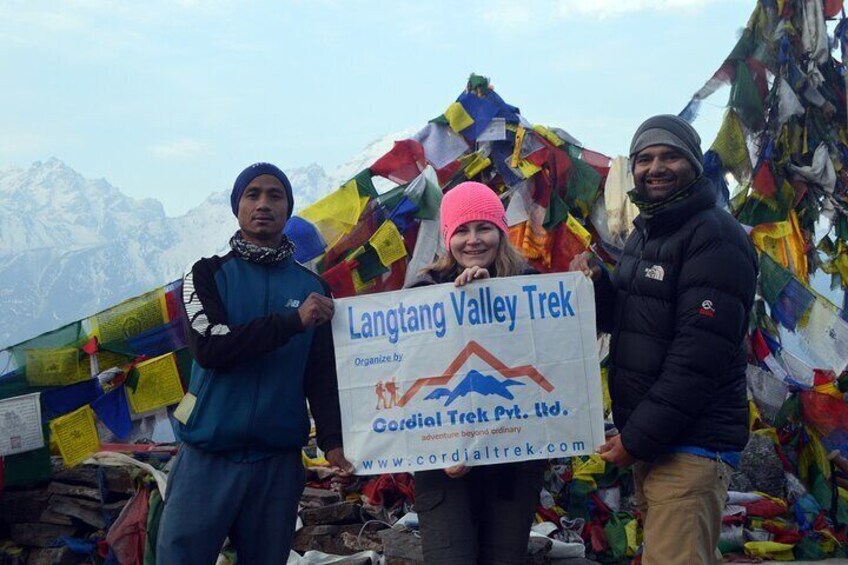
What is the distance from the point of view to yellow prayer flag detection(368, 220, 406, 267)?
6902 millimetres

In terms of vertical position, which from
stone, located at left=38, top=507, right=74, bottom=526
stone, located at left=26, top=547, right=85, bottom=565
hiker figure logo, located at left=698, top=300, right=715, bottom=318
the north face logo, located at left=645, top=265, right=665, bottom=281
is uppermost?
the north face logo, located at left=645, top=265, right=665, bottom=281

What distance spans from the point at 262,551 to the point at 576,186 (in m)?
4.83

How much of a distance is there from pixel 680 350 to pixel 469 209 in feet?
3.43

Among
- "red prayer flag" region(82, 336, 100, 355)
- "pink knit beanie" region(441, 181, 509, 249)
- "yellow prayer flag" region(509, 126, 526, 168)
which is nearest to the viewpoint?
"pink knit beanie" region(441, 181, 509, 249)

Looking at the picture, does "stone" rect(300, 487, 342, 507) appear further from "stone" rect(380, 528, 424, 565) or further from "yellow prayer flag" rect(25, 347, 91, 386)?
"yellow prayer flag" rect(25, 347, 91, 386)

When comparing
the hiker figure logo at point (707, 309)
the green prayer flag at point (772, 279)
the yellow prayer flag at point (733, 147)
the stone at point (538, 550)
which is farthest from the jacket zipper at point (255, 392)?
the yellow prayer flag at point (733, 147)

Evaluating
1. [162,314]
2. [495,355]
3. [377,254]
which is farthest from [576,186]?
[495,355]

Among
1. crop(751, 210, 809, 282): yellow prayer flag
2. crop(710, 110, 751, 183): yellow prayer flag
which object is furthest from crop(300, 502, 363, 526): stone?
crop(710, 110, 751, 183): yellow prayer flag

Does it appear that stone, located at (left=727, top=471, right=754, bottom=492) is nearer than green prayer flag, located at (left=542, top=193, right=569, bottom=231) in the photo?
Yes

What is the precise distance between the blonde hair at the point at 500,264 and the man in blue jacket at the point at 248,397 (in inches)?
20.2

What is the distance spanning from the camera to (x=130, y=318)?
626cm

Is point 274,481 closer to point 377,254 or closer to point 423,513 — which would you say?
point 423,513

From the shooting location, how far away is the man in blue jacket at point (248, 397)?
3.51 meters

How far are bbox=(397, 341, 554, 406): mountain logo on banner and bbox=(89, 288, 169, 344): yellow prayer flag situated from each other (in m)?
3.17
